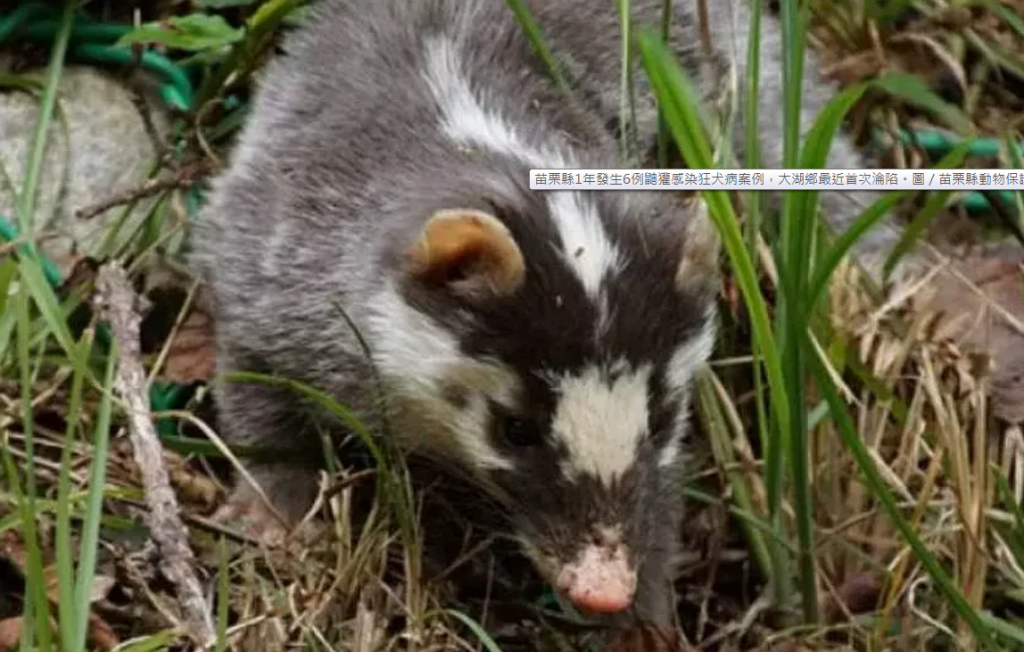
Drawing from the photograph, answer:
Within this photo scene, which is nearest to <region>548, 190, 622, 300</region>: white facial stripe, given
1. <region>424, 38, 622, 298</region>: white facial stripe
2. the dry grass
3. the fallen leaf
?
<region>424, 38, 622, 298</region>: white facial stripe

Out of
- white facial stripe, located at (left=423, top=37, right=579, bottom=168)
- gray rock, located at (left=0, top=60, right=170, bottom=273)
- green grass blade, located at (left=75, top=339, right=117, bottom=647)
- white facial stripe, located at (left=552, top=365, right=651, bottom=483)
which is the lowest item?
gray rock, located at (left=0, top=60, right=170, bottom=273)

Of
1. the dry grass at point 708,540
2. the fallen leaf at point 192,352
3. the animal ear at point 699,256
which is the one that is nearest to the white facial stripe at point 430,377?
the dry grass at point 708,540

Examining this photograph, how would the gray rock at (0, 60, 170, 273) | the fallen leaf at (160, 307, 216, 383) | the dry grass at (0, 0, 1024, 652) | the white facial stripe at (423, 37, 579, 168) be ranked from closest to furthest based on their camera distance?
the dry grass at (0, 0, 1024, 652), the white facial stripe at (423, 37, 579, 168), the fallen leaf at (160, 307, 216, 383), the gray rock at (0, 60, 170, 273)

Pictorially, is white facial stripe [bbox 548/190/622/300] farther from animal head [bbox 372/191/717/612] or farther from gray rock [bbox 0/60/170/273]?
gray rock [bbox 0/60/170/273]

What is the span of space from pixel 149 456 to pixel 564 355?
23.5 inches

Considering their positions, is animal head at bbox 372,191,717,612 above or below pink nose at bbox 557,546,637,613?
above

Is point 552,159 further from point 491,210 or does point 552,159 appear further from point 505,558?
point 505,558

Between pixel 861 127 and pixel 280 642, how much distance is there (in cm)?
157

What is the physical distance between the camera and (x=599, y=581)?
7.88 feet

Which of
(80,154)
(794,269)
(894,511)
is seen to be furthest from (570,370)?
(80,154)

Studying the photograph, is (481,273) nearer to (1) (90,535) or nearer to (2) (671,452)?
(2) (671,452)

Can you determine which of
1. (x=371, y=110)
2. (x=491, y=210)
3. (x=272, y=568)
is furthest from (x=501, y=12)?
(x=272, y=568)

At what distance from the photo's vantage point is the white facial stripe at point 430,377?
2512 millimetres

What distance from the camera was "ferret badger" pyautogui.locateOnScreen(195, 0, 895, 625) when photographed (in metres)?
2.44
